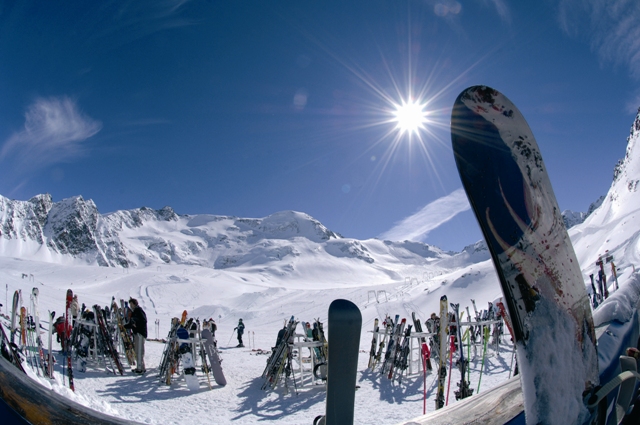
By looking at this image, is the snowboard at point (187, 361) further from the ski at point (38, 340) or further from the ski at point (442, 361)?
the ski at point (442, 361)

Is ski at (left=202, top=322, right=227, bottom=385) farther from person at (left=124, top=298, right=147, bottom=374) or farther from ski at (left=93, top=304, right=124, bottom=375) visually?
ski at (left=93, top=304, right=124, bottom=375)

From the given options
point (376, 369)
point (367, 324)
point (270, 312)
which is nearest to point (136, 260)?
point (270, 312)

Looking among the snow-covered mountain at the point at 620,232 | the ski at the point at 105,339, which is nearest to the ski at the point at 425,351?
the ski at the point at 105,339

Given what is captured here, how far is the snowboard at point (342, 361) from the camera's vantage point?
1.17 m

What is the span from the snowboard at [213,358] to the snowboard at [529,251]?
940 centimetres

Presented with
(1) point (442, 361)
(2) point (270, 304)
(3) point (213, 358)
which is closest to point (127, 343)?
(3) point (213, 358)

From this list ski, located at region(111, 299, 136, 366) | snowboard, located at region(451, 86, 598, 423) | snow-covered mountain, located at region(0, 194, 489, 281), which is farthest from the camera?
snow-covered mountain, located at region(0, 194, 489, 281)

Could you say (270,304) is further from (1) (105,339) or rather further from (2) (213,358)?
(2) (213,358)

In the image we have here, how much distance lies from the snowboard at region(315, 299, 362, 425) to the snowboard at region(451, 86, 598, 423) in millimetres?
628

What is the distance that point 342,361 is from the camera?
1.23 meters

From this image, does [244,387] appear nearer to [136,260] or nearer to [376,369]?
[376,369]

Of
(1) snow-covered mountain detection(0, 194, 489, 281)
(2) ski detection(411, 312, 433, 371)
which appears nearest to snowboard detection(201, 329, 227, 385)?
(2) ski detection(411, 312, 433, 371)

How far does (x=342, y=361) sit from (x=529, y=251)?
91 cm

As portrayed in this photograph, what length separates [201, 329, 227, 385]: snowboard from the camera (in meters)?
9.23
